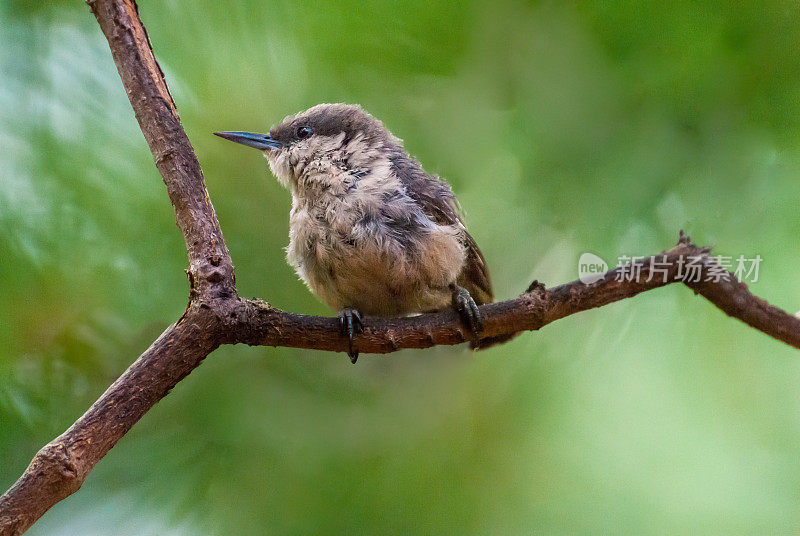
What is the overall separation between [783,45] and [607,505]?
0.49 m

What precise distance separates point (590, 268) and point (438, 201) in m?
0.22

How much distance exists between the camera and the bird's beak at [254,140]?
0.75 metres

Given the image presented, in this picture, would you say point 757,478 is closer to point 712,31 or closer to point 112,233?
point 712,31

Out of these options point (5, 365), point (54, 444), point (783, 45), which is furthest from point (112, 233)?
point (783, 45)

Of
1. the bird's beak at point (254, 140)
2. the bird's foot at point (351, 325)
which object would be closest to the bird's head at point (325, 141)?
the bird's beak at point (254, 140)

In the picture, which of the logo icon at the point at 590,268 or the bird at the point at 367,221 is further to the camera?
→ the bird at the point at 367,221

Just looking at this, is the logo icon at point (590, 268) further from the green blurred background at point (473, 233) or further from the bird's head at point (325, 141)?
the bird's head at point (325, 141)

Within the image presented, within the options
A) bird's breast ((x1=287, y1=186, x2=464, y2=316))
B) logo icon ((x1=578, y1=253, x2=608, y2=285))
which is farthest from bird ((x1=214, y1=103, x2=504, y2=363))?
logo icon ((x1=578, y1=253, x2=608, y2=285))

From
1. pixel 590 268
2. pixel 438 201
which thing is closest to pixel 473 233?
pixel 438 201

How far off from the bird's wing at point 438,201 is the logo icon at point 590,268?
0.15m

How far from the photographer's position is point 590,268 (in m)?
0.65

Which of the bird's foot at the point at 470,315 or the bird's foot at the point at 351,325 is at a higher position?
the bird's foot at the point at 470,315

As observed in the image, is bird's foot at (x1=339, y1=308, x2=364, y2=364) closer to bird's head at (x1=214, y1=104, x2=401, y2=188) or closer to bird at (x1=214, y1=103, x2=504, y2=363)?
bird at (x1=214, y1=103, x2=504, y2=363)

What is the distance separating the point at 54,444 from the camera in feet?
1.66
